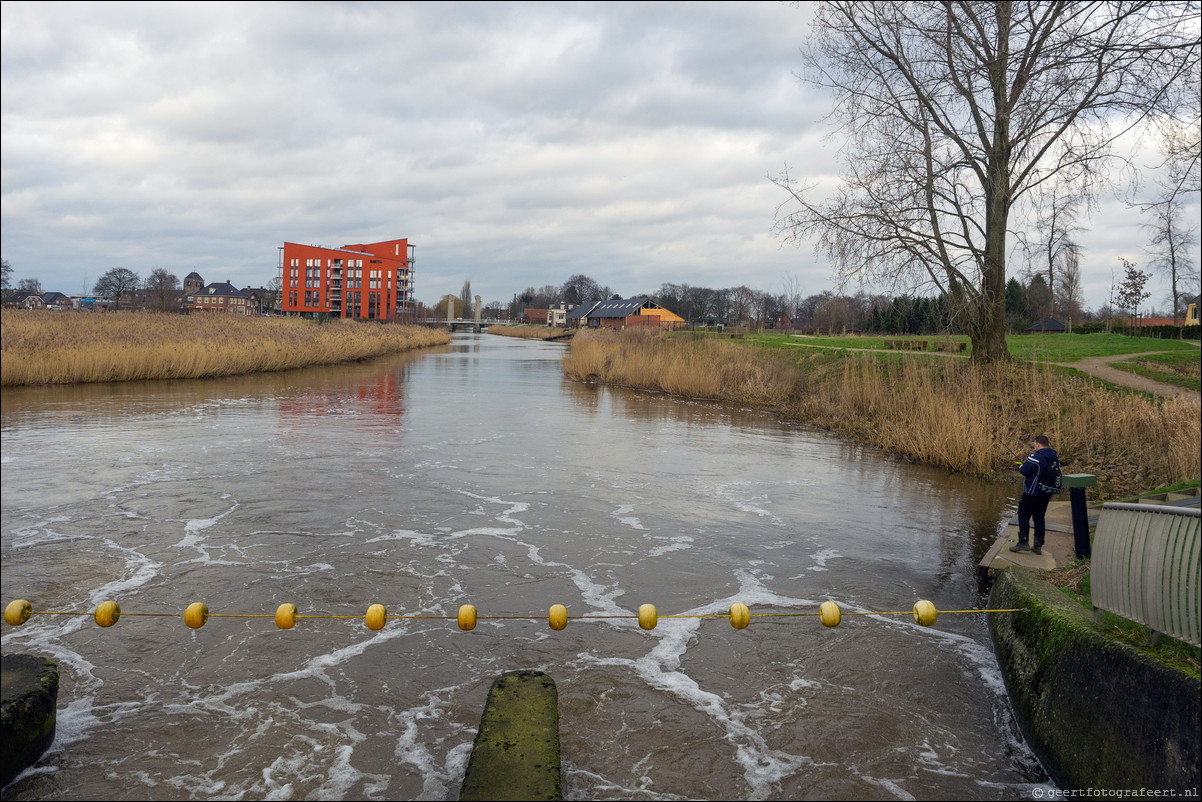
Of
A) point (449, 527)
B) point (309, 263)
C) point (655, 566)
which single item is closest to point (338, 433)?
point (449, 527)

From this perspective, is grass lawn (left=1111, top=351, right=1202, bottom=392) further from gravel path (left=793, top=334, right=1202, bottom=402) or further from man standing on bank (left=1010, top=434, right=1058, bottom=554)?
man standing on bank (left=1010, top=434, right=1058, bottom=554)

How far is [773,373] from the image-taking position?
76.5 feet

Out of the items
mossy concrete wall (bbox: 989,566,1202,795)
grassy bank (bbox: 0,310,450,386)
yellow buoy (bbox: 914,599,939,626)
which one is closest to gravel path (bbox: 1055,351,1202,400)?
mossy concrete wall (bbox: 989,566,1202,795)

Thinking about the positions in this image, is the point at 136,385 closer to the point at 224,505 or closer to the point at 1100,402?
the point at 224,505

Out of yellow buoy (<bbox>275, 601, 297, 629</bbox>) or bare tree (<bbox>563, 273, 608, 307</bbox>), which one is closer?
yellow buoy (<bbox>275, 601, 297, 629</bbox>)

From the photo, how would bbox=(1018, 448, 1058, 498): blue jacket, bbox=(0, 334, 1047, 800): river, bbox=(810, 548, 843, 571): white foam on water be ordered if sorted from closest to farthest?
bbox=(0, 334, 1047, 800): river
bbox=(1018, 448, 1058, 498): blue jacket
bbox=(810, 548, 843, 571): white foam on water

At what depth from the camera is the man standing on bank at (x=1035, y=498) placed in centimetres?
721

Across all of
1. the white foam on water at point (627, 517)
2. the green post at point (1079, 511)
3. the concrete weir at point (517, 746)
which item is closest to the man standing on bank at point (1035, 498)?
the green post at point (1079, 511)

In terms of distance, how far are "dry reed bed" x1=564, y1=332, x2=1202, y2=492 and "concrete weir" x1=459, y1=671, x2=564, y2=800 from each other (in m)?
9.69

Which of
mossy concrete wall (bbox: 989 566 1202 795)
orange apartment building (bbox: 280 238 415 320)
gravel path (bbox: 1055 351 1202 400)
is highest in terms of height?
orange apartment building (bbox: 280 238 415 320)

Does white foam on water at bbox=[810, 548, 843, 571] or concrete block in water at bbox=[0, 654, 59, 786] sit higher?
concrete block in water at bbox=[0, 654, 59, 786]

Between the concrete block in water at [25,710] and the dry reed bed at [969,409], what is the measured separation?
12.1 metres

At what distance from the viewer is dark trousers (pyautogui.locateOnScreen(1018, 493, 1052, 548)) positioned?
7.25 m

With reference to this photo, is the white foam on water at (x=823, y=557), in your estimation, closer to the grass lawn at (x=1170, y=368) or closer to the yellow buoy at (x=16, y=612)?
the yellow buoy at (x=16, y=612)
